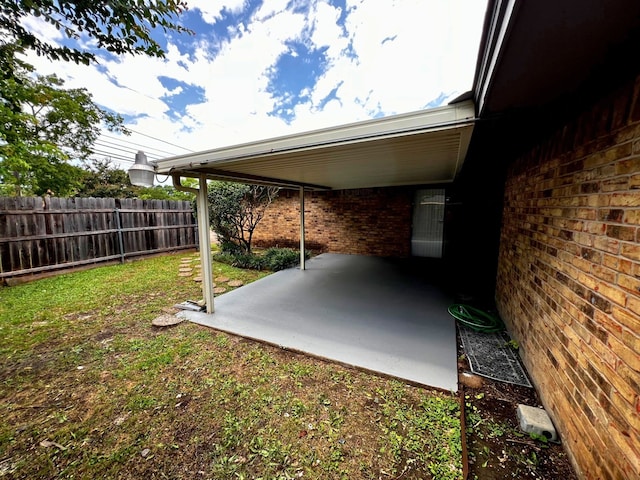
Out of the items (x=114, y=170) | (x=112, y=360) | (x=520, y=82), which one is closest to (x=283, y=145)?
(x=520, y=82)

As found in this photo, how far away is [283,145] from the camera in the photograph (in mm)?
2447

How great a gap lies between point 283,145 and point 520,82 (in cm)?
183

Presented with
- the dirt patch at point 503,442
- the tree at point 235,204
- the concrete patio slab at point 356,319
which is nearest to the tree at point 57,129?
the tree at point 235,204

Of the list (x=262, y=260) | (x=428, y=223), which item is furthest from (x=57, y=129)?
(x=428, y=223)

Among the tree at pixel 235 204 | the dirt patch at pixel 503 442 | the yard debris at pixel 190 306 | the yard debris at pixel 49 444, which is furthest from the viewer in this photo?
the tree at pixel 235 204

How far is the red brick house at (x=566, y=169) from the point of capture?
3.31 ft

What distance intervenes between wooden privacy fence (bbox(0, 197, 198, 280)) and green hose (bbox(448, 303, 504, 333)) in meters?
8.15

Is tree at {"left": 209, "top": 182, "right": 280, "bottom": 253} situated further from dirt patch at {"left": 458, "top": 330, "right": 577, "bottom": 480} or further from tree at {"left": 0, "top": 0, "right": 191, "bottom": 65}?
dirt patch at {"left": 458, "top": 330, "right": 577, "bottom": 480}

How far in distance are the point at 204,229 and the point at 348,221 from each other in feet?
17.7

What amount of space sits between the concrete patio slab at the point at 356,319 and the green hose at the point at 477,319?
0.14m

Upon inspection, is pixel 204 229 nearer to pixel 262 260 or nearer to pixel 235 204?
pixel 262 260

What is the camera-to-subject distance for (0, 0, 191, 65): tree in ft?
6.06

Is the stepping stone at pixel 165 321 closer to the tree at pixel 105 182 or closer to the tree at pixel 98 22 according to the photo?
the tree at pixel 98 22

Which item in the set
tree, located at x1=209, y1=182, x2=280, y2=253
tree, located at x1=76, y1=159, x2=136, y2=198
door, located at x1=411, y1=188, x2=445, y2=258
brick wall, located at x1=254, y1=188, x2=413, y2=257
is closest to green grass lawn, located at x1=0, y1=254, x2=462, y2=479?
tree, located at x1=209, y1=182, x2=280, y2=253
